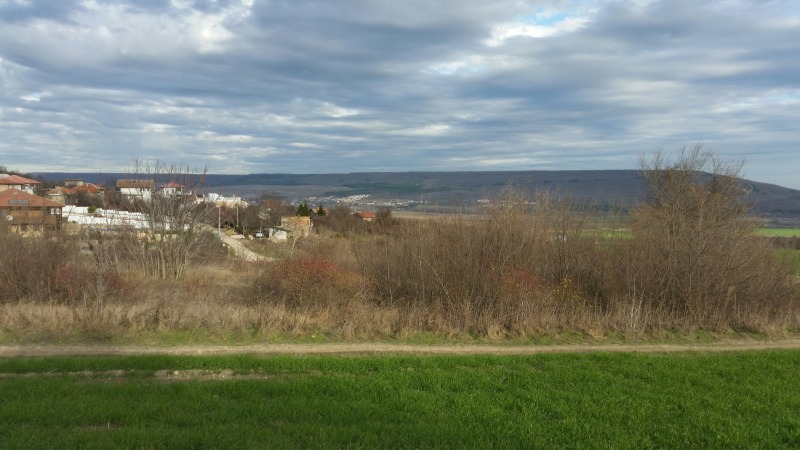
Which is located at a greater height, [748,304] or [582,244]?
[582,244]

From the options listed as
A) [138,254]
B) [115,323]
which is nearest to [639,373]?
[115,323]

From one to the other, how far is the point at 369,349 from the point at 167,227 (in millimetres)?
16559

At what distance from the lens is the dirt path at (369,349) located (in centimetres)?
1064

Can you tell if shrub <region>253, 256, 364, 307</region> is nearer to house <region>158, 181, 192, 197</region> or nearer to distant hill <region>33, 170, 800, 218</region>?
distant hill <region>33, 170, 800, 218</region>

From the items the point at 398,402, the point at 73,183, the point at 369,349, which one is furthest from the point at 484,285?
the point at 73,183

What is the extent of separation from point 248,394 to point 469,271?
8.78m

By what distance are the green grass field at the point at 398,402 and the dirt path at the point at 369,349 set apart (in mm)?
1047

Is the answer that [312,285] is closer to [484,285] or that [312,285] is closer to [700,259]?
[484,285]

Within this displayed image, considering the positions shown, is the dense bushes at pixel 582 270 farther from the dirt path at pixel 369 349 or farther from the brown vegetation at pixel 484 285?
the dirt path at pixel 369 349

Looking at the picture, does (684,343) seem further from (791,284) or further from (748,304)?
(791,284)

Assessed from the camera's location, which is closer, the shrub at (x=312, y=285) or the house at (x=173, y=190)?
the shrub at (x=312, y=285)

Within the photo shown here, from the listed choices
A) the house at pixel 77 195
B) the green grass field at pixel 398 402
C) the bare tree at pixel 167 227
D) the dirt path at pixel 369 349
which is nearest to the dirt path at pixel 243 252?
the bare tree at pixel 167 227

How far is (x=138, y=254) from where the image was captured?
80.8 feet

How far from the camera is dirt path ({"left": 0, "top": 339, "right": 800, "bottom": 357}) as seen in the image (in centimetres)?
1064
